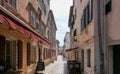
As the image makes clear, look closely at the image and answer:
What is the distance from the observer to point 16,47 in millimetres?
14469

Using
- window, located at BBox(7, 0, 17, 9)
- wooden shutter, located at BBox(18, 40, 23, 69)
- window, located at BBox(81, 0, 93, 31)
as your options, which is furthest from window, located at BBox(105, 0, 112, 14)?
wooden shutter, located at BBox(18, 40, 23, 69)

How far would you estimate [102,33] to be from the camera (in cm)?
1043

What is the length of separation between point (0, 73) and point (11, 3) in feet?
11.7

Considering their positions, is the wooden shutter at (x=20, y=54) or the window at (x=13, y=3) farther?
the wooden shutter at (x=20, y=54)

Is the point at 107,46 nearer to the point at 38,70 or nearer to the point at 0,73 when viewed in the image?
the point at 0,73

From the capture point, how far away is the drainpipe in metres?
10.2

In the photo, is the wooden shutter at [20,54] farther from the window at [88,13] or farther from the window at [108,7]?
the window at [108,7]

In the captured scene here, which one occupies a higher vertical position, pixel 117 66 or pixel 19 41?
pixel 19 41

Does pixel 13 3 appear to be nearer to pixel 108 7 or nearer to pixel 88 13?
pixel 88 13

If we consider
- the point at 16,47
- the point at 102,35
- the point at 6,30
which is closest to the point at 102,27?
the point at 102,35

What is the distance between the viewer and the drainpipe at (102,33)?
33.5 ft

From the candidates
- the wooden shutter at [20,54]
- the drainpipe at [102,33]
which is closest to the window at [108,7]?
the drainpipe at [102,33]

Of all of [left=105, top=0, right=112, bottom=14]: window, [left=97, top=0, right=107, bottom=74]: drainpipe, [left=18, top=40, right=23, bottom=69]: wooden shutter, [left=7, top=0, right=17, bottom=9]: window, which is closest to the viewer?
[left=105, top=0, right=112, bottom=14]: window

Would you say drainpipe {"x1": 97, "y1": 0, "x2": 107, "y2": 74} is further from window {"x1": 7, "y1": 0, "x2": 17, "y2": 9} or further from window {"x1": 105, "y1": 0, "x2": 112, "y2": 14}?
window {"x1": 7, "y1": 0, "x2": 17, "y2": 9}
